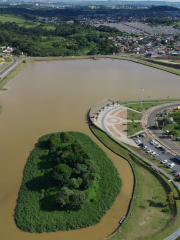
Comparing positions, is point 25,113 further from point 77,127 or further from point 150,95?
point 150,95

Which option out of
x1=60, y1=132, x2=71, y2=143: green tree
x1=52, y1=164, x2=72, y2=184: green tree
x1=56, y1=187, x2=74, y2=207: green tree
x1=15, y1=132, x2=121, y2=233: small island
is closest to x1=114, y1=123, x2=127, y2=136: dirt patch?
x1=15, y1=132, x2=121, y2=233: small island

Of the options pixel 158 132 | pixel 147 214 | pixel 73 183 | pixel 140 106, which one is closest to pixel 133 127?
pixel 158 132

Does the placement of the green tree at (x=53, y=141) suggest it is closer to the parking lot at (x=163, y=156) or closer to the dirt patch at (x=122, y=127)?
the dirt patch at (x=122, y=127)

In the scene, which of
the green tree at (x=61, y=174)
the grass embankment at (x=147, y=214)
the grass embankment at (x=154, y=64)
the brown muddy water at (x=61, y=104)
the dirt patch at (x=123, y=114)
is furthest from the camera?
the grass embankment at (x=154, y=64)

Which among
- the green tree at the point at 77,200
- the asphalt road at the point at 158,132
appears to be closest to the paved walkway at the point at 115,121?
the asphalt road at the point at 158,132

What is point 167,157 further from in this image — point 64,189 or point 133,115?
point 64,189

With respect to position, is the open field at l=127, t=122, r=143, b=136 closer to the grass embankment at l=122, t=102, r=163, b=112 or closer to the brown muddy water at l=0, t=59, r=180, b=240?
the brown muddy water at l=0, t=59, r=180, b=240

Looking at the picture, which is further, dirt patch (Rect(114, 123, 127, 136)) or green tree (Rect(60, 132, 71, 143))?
dirt patch (Rect(114, 123, 127, 136))

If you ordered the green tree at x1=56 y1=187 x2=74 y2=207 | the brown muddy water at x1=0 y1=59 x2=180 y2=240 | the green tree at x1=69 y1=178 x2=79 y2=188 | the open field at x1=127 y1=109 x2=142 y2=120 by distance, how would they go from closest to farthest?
the green tree at x1=56 y1=187 x2=74 y2=207 → the brown muddy water at x1=0 y1=59 x2=180 y2=240 → the green tree at x1=69 y1=178 x2=79 y2=188 → the open field at x1=127 y1=109 x2=142 y2=120
